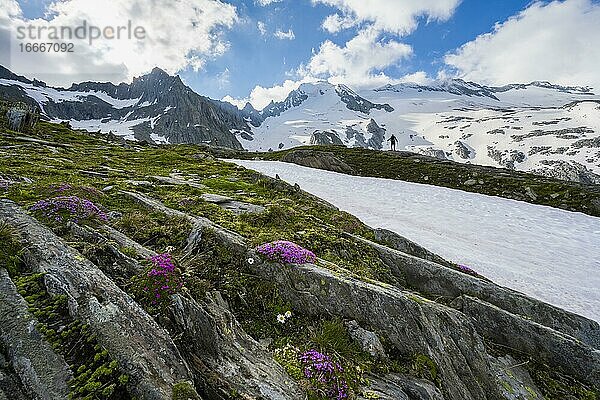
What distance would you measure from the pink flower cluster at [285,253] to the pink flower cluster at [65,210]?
17.5ft

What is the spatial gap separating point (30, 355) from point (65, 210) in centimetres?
604

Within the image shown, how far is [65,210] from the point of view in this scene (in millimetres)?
9453

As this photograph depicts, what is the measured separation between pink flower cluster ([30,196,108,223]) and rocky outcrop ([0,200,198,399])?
2.26 metres

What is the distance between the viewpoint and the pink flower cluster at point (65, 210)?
9.07m

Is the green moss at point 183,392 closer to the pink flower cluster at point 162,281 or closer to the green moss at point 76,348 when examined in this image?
the green moss at point 76,348

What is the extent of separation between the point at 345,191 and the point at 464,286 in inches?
1083

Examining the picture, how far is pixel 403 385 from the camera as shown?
6.88m

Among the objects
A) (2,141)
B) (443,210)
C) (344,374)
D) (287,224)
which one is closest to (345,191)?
(443,210)

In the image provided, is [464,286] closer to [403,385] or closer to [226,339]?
[403,385]

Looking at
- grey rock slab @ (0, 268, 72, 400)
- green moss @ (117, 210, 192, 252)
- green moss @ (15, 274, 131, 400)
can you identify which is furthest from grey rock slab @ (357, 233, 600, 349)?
grey rock slab @ (0, 268, 72, 400)

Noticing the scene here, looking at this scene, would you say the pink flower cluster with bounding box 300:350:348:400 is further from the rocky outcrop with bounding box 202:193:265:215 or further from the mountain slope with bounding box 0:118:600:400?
the rocky outcrop with bounding box 202:193:265:215

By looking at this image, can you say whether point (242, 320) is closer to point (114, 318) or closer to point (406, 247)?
point (114, 318)

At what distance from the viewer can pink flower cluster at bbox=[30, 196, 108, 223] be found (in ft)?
29.8

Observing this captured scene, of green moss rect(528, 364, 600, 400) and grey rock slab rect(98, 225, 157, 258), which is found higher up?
grey rock slab rect(98, 225, 157, 258)
